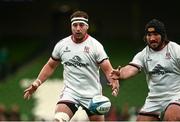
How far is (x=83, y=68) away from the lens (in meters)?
11.1

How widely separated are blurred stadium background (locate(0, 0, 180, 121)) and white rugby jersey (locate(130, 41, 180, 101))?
1600 centimetres

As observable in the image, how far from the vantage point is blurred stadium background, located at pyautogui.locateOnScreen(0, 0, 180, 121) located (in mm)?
28281

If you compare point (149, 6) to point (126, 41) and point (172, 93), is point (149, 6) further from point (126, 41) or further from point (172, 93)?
point (172, 93)

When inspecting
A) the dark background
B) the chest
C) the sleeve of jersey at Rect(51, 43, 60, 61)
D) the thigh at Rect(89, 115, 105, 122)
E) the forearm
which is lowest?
the thigh at Rect(89, 115, 105, 122)

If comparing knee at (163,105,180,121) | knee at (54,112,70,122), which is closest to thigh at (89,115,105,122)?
knee at (54,112,70,122)

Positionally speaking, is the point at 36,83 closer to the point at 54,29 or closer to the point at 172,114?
the point at 172,114

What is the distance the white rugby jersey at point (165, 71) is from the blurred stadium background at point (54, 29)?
16.0m

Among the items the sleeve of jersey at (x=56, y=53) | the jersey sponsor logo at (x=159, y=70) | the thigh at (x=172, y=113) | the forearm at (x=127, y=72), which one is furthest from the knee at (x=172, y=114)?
the sleeve of jersey at (x=56, y=53)

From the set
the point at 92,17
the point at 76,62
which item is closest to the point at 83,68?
the point at 76,62

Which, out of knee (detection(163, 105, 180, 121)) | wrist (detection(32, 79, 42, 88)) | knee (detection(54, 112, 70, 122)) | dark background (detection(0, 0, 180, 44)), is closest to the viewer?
knee (detection(163, 105, 180, 121))

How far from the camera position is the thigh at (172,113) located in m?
9.99

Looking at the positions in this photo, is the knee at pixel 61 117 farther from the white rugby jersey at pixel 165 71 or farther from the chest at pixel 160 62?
the chest at pixel 160 62

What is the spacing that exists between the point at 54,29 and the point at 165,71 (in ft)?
73.5

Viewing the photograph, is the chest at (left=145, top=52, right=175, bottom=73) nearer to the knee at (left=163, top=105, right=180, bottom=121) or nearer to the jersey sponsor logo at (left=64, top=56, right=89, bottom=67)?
the knee at (left=163, top=105, right=180, bottom=121)
